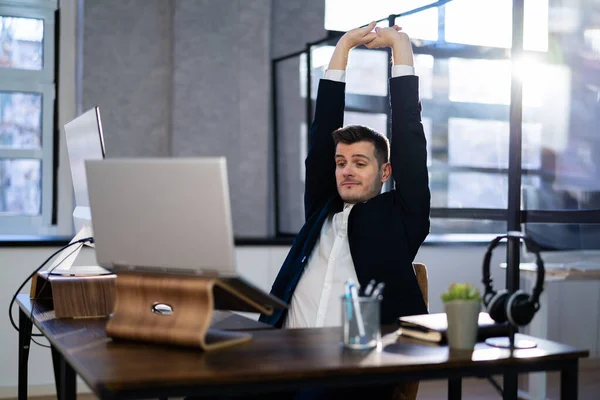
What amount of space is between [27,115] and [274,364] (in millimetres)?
3543

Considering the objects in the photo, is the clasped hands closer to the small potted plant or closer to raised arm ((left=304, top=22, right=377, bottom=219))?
raised arm ((left=304, top=22, right=377, bottom=219))

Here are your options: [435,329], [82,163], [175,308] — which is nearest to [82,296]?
[82,163]

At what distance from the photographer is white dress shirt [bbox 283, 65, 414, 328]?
2141 millimetres

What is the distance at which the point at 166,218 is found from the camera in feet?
4.73

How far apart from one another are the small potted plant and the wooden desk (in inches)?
1.1

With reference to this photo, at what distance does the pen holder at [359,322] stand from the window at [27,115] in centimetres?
→ 328

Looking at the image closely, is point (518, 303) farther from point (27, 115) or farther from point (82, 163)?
point (27, 115)

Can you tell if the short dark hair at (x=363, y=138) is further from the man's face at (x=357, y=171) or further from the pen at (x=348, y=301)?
the pen at (x=348, y=301)

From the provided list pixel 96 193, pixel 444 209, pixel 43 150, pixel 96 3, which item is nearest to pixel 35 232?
pixel 43 150

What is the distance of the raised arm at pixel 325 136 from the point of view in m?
2.44

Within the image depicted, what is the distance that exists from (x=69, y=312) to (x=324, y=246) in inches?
28.5

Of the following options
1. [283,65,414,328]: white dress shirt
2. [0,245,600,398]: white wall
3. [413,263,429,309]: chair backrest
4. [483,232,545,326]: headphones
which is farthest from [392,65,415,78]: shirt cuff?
[0,245,600,398]: white wall

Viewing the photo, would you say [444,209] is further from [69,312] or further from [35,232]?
[69,312]

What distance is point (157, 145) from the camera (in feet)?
14.4
